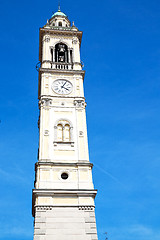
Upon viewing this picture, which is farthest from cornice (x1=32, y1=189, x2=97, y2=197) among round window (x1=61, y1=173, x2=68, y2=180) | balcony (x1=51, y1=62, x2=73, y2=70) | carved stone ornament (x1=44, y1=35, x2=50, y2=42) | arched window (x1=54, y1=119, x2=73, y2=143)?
carved stone ornament (x1=44, y1=35, x2=50, y2=42)

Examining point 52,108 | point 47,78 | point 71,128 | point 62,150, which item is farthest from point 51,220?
point 47,78

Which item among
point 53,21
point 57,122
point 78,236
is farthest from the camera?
point 53,21

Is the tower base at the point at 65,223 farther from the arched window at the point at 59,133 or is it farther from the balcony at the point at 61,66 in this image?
the balcony at the point at 61,66

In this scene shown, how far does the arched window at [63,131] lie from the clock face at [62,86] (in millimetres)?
4270

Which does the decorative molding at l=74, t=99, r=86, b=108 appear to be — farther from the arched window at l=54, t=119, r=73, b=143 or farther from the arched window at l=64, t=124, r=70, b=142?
the arched window at l=64, t=124, r=70, b=142

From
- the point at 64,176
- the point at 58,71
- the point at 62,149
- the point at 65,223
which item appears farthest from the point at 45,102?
the point at 65,223

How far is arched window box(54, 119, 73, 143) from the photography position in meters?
36.5

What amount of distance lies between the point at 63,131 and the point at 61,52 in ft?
46.0

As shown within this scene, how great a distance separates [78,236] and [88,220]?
68.4 inches

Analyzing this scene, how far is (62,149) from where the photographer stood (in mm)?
35375

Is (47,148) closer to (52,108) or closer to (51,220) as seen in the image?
(52,108)

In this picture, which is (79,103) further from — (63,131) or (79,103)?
(63,131)

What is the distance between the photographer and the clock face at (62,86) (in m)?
40.2

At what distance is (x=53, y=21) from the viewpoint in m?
51.1
